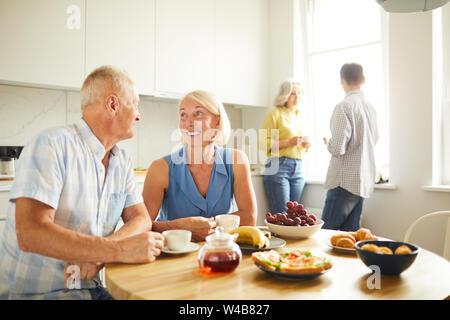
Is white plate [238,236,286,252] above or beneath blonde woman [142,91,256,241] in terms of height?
beneath

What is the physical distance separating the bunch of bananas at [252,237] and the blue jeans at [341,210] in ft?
5.39

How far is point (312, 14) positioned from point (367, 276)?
3610 mm

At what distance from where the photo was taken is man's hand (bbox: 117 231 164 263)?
106cm

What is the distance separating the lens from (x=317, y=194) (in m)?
3.71

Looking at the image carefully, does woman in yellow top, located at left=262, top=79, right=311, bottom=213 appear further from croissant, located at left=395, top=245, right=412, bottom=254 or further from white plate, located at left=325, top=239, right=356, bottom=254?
croissant, located at left=395, top=245, right=412, bottom=254

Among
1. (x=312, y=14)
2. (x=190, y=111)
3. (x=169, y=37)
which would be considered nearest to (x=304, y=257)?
(x=190, y=111)

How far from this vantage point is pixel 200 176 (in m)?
1.81

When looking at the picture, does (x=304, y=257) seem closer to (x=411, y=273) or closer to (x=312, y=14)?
(x=411, y=273)

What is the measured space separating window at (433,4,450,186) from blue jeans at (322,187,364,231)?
73 cm

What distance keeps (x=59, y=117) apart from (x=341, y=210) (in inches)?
89.8

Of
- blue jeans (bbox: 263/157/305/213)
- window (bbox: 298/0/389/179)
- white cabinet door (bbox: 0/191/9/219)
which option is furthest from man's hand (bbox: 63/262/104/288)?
window (bbox: 298/0/389/179)

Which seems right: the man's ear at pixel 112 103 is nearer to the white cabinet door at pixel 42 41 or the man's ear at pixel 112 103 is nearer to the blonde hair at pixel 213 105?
the blonde hair at pixel 213 105

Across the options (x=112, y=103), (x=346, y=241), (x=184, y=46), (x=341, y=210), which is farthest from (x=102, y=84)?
(x=184, y=46)

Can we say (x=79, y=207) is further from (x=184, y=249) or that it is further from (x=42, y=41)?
(x=42, y=41)
